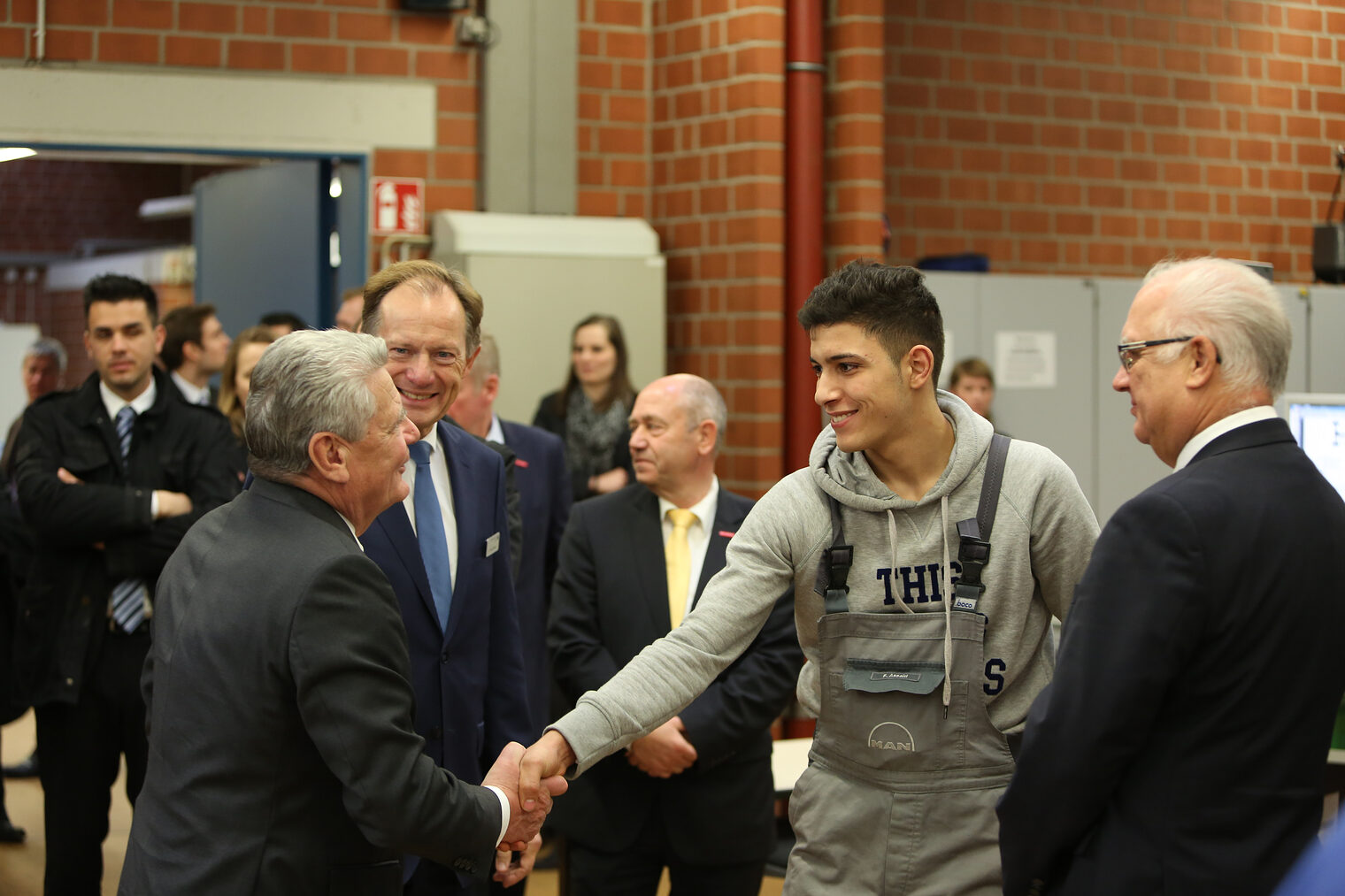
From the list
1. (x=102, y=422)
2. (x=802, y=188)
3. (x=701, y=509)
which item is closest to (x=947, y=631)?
(x=701, y=509)

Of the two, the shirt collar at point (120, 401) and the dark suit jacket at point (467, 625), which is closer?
the dark suit jacket at point (467, 625)

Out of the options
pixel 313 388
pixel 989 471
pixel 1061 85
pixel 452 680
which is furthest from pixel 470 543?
pixel 1061 85

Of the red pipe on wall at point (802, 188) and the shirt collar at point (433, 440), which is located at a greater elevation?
the red pipe on wall at point (802, 188)

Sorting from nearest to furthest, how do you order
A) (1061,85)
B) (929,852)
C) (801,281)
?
(929,852)
(801,281)
(1061,85)

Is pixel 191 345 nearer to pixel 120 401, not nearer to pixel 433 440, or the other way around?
pixel 120 401

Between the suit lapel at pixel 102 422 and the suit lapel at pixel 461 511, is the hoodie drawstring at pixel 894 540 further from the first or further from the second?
the suit lapel at pixel 102 422

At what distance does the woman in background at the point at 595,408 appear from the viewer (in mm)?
4785

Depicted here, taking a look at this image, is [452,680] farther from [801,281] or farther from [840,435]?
[801,281]

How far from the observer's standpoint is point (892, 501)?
2059mm

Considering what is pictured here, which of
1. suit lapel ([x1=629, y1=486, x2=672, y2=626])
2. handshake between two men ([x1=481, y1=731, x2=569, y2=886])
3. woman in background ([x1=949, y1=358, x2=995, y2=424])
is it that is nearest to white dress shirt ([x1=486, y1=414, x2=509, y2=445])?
suit lapel ([x1=629, y1=486, x2=672, y2=626])

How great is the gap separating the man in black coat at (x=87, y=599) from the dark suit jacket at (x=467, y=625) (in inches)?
54.1

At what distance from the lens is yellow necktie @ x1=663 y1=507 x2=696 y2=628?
9.95ft

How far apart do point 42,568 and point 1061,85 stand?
5.00 metres

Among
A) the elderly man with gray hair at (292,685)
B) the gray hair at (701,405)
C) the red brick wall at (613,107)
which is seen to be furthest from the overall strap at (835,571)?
the red brick wall at (613,107)
